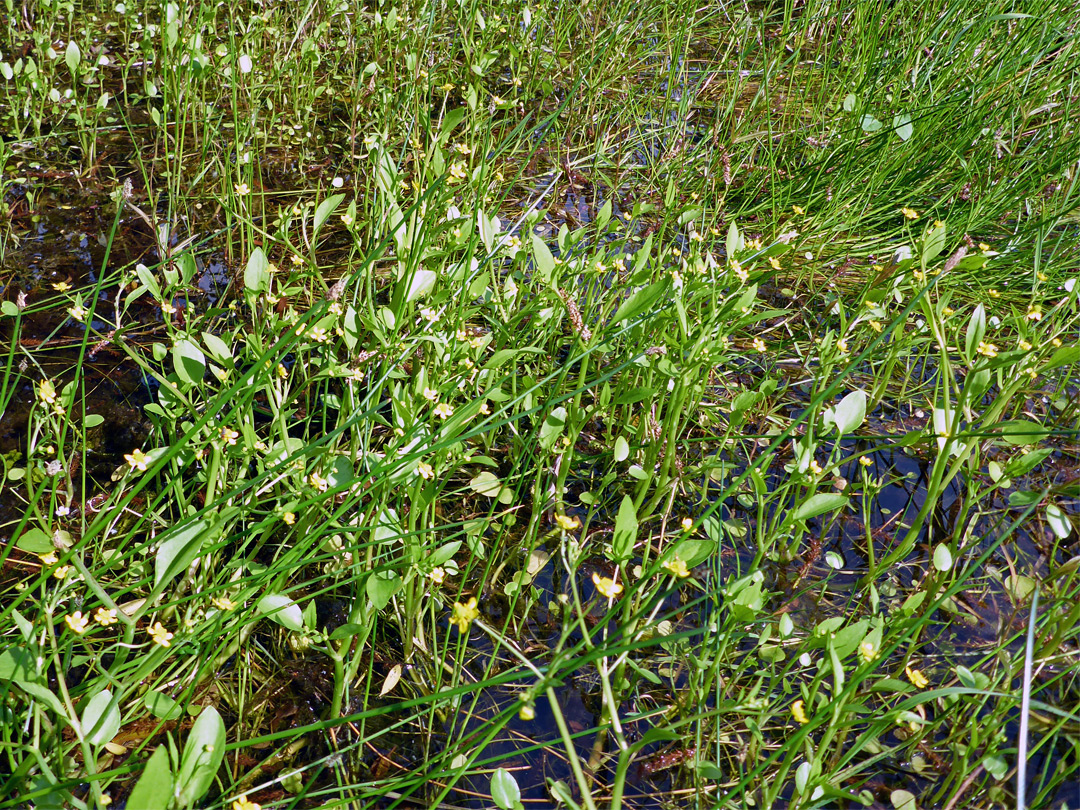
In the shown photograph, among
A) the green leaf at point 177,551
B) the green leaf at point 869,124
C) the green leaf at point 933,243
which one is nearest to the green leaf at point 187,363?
the green leaf at point 177,551

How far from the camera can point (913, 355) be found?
2.30m

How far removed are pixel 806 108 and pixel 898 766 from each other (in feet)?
8.80

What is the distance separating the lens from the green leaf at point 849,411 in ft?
5.13

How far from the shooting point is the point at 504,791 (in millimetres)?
1095

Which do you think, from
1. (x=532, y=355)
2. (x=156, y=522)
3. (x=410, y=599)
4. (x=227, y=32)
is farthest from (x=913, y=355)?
(x=227, y=32)

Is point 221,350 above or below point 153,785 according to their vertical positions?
above

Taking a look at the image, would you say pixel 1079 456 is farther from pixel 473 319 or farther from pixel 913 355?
pixel 473 319

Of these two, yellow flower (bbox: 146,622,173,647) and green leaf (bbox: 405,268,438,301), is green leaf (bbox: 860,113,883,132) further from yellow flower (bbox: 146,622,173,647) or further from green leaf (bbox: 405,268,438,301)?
yellow flower (bbox: 146,622,173,647)

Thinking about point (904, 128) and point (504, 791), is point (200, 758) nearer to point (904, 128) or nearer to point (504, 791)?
point (504, 791)

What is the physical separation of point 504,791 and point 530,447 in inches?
30.6

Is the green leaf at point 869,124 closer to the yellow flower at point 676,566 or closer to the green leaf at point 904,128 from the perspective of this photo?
the green leaf at point 904,128

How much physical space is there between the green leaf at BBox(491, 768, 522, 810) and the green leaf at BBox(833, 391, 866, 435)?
89 centimetres

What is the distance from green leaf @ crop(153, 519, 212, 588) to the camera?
118 centimetres

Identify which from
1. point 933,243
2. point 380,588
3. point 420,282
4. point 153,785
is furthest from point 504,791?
point 933,243
